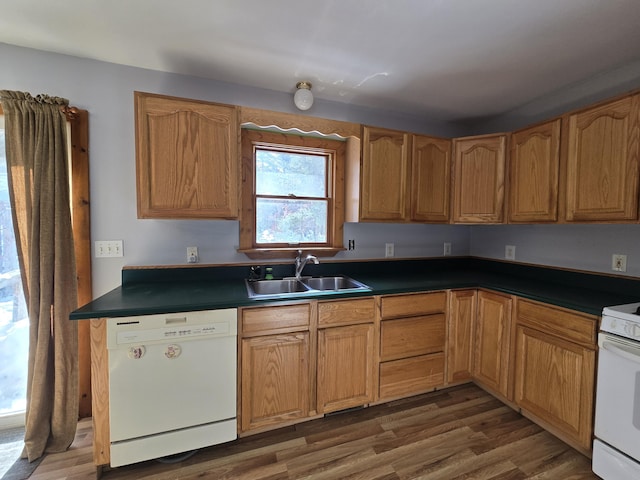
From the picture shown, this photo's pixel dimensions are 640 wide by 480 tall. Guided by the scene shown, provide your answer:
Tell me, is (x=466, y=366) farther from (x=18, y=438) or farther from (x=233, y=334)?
(x=18, y=438)

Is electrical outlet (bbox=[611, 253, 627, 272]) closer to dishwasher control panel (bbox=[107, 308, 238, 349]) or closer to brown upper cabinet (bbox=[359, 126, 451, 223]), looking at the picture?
brown upper cabinet (bbox=[359, 126, 451, 223])

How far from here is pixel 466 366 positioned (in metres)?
2.29

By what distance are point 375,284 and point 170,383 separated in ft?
4.67

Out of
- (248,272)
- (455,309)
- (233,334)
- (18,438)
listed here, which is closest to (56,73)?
(248,272)

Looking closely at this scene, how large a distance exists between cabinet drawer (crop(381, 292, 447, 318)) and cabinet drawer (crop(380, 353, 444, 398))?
349 mm

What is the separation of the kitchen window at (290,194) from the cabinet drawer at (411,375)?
1.01m

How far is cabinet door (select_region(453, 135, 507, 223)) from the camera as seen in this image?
2.32 meters

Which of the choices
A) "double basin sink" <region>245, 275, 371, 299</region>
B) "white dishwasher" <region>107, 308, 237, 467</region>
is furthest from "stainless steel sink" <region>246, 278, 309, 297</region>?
"white dishwasher" <region>107, 308, 237, 467</region>

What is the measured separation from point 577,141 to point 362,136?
1385 mm

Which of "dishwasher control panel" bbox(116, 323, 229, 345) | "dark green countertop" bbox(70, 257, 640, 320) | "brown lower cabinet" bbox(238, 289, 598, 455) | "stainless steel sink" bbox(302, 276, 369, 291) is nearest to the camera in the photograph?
"dishwasher control panel" bbox(116, 323, 229, 345)

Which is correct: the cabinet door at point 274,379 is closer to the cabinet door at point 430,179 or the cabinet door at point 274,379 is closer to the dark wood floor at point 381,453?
the dark wood floor at point 381,453

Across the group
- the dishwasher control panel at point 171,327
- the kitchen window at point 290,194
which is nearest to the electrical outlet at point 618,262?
the kitchen window at point 290,194

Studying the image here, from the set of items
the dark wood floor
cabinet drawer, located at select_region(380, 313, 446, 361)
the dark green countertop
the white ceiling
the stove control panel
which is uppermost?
the white ceiling

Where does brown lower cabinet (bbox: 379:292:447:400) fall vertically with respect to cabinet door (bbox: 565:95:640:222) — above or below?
below
